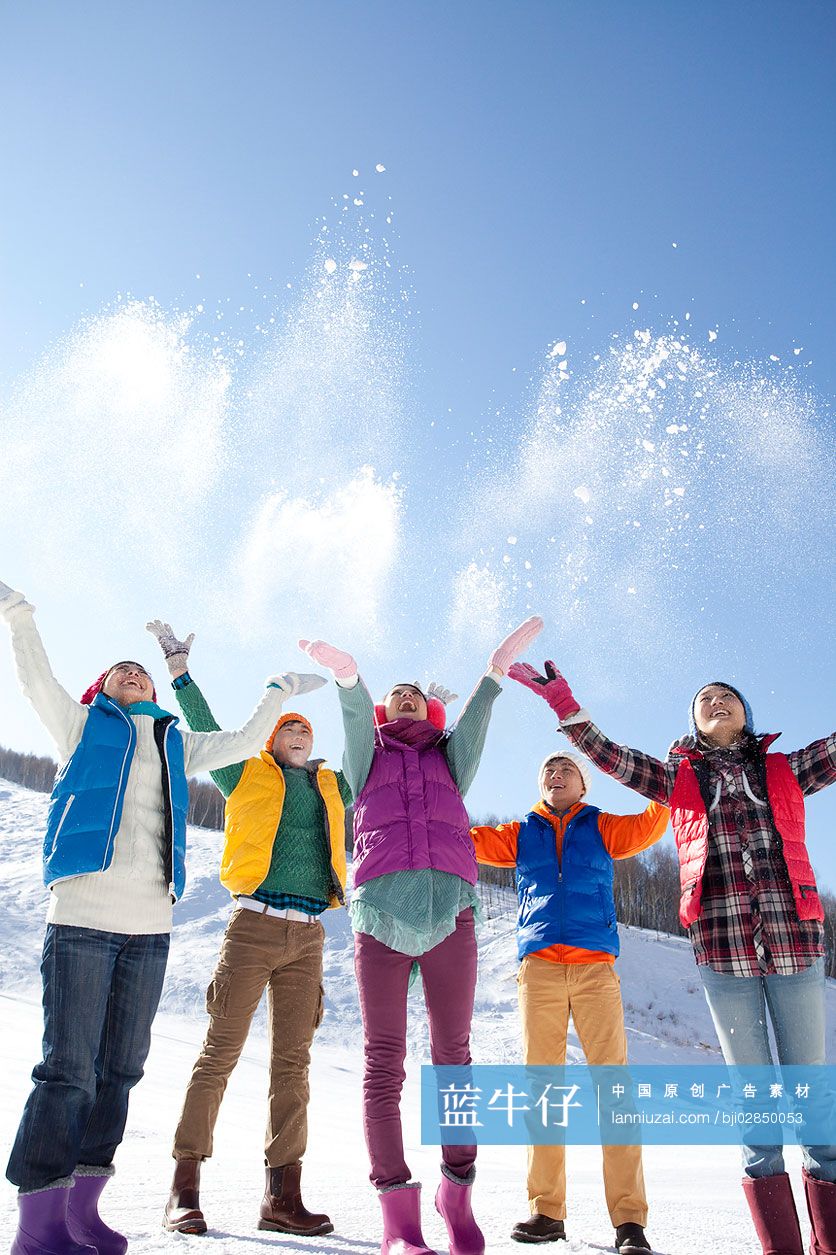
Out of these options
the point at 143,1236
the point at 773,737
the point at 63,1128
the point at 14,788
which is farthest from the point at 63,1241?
the point at 14,788

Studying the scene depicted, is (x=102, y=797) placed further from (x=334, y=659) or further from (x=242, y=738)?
(x=334, y=659)

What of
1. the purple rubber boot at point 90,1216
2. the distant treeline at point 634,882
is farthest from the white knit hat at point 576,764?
the distant treeline at point 634,882

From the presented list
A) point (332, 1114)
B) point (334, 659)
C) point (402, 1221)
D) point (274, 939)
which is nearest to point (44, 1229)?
point (402, 1221)

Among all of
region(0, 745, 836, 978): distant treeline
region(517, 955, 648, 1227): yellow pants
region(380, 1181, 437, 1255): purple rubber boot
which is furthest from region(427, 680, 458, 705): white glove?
region(0, 745, 836, 978): distant treeline

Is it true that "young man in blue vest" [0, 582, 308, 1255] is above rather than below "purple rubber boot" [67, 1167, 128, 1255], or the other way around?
above

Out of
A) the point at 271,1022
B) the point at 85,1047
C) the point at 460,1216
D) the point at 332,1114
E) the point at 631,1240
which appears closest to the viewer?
the point at 85,1047

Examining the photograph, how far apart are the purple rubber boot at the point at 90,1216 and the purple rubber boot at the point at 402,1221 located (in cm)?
97

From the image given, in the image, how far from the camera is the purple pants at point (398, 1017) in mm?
3240

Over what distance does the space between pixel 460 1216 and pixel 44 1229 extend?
4.97 feet

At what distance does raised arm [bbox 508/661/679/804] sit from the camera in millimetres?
4336

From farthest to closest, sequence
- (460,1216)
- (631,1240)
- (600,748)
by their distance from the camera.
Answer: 1. (600,748)
2. (631,1240)
3. (460,1216)

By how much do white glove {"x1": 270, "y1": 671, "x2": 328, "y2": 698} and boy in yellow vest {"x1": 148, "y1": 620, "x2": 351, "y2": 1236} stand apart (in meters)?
0.47

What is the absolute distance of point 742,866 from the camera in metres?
3.86

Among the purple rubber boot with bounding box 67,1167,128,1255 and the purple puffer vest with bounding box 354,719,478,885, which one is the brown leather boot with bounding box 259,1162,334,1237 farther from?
the purple puffer vest with bounding box 354,719,478,885
